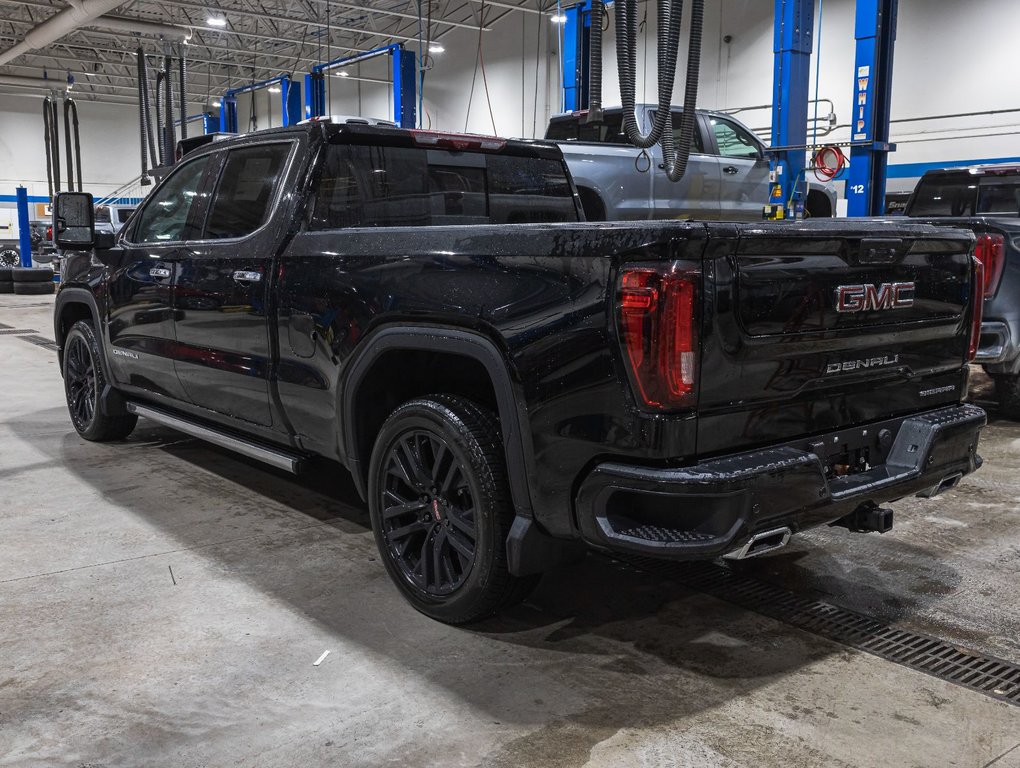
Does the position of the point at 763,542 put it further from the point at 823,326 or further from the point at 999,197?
the point at 999,197

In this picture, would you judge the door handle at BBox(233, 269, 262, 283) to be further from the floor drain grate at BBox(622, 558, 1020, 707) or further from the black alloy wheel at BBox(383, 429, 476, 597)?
the floor drain grate at BBox(622, 558, 1020, 707)

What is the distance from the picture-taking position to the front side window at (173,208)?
14.8 ft

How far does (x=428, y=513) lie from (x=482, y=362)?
67cm

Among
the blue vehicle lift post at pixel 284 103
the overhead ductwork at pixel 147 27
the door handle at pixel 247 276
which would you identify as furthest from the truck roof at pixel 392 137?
the overhead ductwork at pixel 147 27

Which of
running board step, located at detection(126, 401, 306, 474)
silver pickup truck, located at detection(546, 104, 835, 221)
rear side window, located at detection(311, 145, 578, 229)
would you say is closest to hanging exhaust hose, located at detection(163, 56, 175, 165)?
silver pickup truck, located at detection(546, 104, 835, 221)

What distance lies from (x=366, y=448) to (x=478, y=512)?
779 mm

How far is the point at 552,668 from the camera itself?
2.81m

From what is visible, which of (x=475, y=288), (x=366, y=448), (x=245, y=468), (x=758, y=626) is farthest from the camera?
(x=245, y=468)

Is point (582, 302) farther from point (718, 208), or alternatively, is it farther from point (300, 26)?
point (300, 26)

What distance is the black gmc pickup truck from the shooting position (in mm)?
2395

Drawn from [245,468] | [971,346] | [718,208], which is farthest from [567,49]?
[971,346]

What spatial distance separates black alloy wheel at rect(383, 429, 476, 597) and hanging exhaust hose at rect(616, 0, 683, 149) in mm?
2016

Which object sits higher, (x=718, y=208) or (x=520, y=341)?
(x=718, y=208)

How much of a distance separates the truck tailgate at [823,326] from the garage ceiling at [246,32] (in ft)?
65.1
